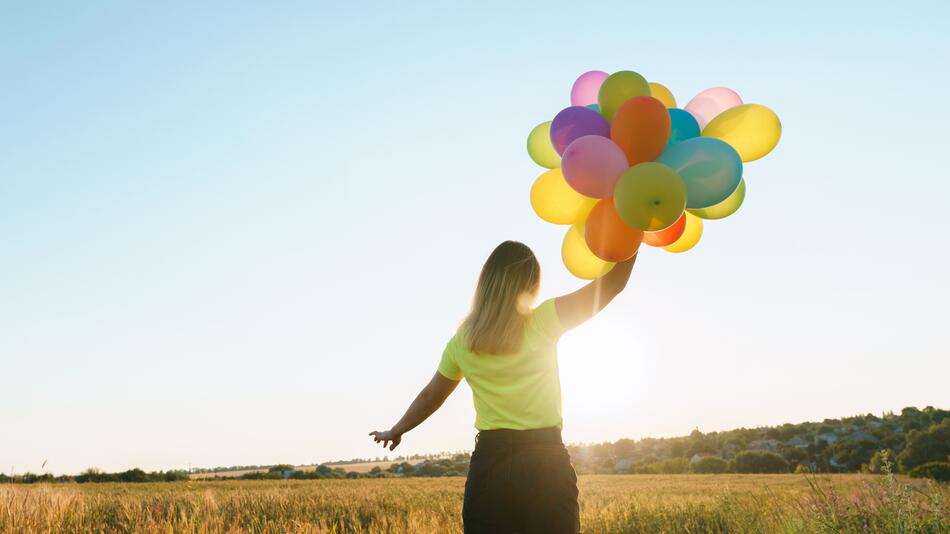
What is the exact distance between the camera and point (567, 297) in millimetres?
2844

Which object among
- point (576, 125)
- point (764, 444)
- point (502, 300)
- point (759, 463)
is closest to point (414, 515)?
point (502, 300)

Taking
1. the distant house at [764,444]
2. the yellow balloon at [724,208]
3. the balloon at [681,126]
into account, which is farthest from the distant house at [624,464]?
the balloon at [681,126]

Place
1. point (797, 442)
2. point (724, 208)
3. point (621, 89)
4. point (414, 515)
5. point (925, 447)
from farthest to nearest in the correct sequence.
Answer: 1. point (797, 442)
2. point (925, 447)
3. point (414, 515)
4. point (724, 208)
5. point (621, 89)

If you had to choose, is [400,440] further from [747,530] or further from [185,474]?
[185,474]

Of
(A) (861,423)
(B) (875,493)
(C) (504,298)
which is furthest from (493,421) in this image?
(A) (861,423)

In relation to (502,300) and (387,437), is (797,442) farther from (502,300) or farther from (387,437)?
(502,300)

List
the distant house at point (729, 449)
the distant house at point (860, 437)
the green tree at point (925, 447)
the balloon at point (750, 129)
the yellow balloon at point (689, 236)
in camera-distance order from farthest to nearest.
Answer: the distant house at point (729, 449) → the distant house at point (860, 437) → the green tree at point (925, 447) → the yellow balloon at point (689, 236) → the balloon at point (750, 129)

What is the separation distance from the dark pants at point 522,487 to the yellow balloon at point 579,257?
1.26m

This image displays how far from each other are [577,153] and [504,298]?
1.00m

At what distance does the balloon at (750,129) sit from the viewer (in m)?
3.70

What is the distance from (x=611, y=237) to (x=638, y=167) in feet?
1.26

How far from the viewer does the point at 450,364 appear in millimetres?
3025

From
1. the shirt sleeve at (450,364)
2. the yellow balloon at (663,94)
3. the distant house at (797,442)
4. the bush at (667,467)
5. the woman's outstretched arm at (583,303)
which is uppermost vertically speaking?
the yellow balloon at (663,94)

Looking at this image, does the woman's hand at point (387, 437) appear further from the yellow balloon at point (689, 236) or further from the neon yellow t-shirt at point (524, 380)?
the yellow balloon at point (689, 236)
